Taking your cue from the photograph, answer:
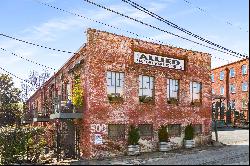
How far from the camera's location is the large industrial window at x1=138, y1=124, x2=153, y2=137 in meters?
21.6

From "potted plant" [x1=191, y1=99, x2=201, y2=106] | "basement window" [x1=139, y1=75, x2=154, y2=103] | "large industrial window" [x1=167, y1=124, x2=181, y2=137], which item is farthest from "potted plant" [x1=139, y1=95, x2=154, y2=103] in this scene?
"potted plant" [x1=191, y1=99, x2=201, y2=106]

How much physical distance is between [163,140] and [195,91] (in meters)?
5.17

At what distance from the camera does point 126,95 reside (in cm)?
2098

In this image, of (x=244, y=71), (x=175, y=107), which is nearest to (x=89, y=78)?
(x=175, y=107)

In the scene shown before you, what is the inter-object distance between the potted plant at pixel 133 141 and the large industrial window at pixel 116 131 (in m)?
0.50

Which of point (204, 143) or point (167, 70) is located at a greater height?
point (167, 70)

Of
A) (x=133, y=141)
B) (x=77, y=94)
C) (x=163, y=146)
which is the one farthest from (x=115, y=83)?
(x=163, y=146)

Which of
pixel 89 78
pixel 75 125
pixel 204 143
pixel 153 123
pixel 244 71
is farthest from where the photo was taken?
pixel 244 71

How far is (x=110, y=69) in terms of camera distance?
20.3 meters

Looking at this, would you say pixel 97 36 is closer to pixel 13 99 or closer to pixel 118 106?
pixel 118 106

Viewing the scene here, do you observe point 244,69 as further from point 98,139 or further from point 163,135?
point 98,139

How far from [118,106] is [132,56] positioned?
3.42 m

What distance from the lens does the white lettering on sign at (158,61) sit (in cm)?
2180

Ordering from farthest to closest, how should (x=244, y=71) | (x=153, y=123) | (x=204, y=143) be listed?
(x=244, y=71) → (x=204, y=143) → (x=153, y=123)
